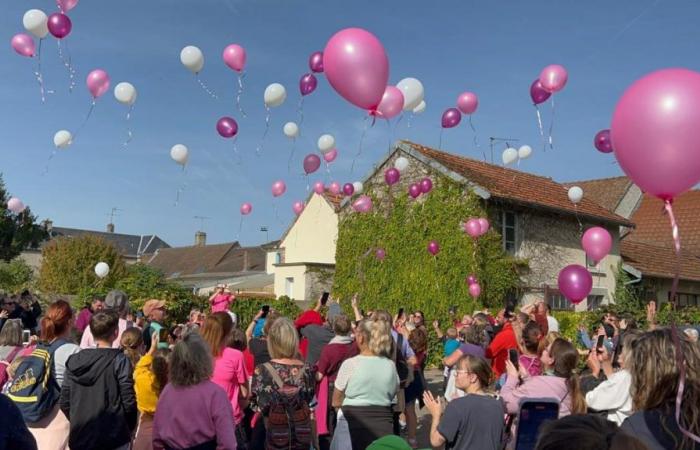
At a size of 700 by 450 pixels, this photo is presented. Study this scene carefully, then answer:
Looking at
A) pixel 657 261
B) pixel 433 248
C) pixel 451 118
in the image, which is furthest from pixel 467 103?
pixel 657 261

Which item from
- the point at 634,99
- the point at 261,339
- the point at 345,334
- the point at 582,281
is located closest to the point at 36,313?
the point at 261,339

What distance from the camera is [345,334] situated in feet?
20.3

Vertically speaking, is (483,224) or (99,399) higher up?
(483,224)

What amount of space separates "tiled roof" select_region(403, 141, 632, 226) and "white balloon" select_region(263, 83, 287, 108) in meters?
8.63

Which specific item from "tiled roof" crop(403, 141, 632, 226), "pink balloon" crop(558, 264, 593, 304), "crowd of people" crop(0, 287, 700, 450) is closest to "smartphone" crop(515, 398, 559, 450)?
"crowd of people" crop(0, 287, 700, 450)

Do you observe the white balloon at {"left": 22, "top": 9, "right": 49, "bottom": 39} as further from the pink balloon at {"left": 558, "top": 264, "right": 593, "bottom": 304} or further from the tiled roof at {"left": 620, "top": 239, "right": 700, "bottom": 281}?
the tiled roof at {"left": 620, "top": 239, "right": 700, "bottom": 281}

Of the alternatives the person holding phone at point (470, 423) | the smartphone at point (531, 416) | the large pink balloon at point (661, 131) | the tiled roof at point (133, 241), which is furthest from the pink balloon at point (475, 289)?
the tiled roof at point (133, 241)

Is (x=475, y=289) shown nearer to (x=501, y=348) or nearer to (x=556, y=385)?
(x=501, y=348)

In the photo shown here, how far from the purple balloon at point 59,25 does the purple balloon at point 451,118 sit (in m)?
7.20

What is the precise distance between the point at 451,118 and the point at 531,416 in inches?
372

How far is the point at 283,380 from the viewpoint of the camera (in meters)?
4.42

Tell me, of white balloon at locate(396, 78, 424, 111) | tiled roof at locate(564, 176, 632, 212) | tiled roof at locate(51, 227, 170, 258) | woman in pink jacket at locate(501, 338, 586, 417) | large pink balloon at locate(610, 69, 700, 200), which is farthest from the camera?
tiled roof at locate(51, 227, 170, 258)

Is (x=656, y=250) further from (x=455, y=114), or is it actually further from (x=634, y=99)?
(x=634, y=99)

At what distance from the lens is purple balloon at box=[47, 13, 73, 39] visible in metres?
8.97
